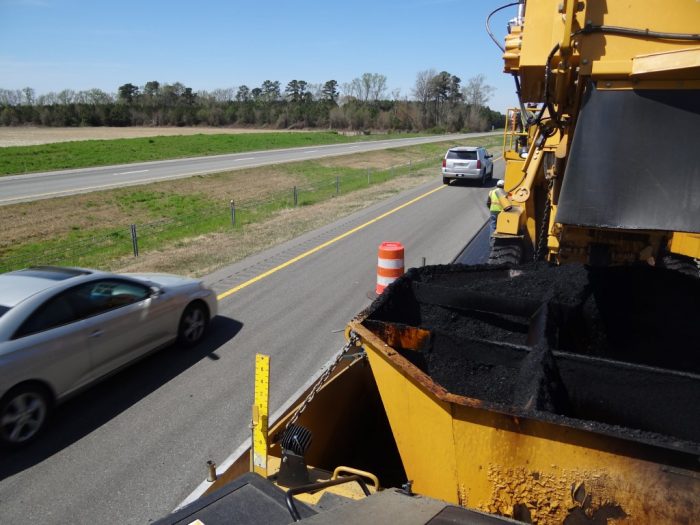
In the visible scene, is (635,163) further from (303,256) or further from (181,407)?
(303,256)

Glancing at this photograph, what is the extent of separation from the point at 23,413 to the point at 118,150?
160ft

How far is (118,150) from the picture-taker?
49.3m

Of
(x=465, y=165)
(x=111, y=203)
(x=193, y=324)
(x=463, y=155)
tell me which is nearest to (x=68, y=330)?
(x=193, y=324)

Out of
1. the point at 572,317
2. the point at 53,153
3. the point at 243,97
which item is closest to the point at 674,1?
the point at 572,317

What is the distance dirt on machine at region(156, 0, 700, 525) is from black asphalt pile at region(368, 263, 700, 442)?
0.4 inches

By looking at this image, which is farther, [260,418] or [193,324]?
[193,324]

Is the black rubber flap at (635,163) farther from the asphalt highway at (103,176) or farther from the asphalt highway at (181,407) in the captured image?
the asphalt highway at (103,176)

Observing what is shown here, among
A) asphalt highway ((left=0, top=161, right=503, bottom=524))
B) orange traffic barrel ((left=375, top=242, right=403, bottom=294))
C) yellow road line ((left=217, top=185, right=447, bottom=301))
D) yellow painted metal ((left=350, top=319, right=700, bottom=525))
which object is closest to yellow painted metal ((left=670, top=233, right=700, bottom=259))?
yellow painted metal ((left=350, top=319, right=700, bottom=525))

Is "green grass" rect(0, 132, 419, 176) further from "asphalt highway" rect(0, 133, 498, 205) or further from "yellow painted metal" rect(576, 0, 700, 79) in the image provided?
"yellow painted metal" rect(576, 0, 700, 79)

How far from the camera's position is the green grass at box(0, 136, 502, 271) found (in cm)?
1440

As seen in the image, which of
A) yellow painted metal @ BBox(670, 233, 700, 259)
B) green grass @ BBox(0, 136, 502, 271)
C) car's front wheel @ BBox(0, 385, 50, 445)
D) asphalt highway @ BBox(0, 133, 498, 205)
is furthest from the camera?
asphalt highway @ BBox(0, 133, 498, 205)

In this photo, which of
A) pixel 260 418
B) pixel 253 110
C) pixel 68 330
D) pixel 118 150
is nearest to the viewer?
pixel 260 418

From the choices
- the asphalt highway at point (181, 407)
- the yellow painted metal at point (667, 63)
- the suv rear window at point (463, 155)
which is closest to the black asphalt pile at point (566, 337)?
the yellow painted metal at point (667, 63)

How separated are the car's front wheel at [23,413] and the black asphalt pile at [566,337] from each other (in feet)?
13.2
